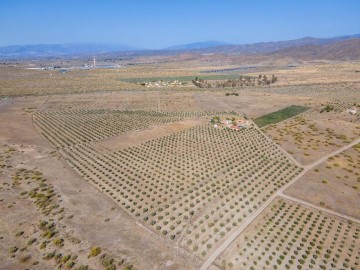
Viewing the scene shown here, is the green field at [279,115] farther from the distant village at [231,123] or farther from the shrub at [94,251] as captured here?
the shrub at [94,251]

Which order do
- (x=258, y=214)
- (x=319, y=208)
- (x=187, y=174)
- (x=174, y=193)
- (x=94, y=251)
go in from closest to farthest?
(x=94, y=251) < (x=258, y=214) < (x=319, y=208) < (x=174, y=193) < (x=187, y=174)

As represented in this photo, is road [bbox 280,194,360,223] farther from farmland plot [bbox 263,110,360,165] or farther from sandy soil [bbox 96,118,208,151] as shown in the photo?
sandy soil [bbox 96,118,208,151]

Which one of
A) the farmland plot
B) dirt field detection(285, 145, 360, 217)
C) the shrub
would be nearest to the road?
dirt field detection(285, 145, 360, 217)

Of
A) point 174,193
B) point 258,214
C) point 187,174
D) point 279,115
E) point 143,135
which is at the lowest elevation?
point 258,214

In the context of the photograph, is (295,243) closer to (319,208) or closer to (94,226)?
(319,208)

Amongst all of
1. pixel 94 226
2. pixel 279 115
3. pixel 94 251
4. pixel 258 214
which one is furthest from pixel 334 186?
Answer: pixel 279 115

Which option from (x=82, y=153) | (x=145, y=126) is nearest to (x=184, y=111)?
(x=145, y=126)

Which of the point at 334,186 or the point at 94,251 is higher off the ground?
the point at 94,251
